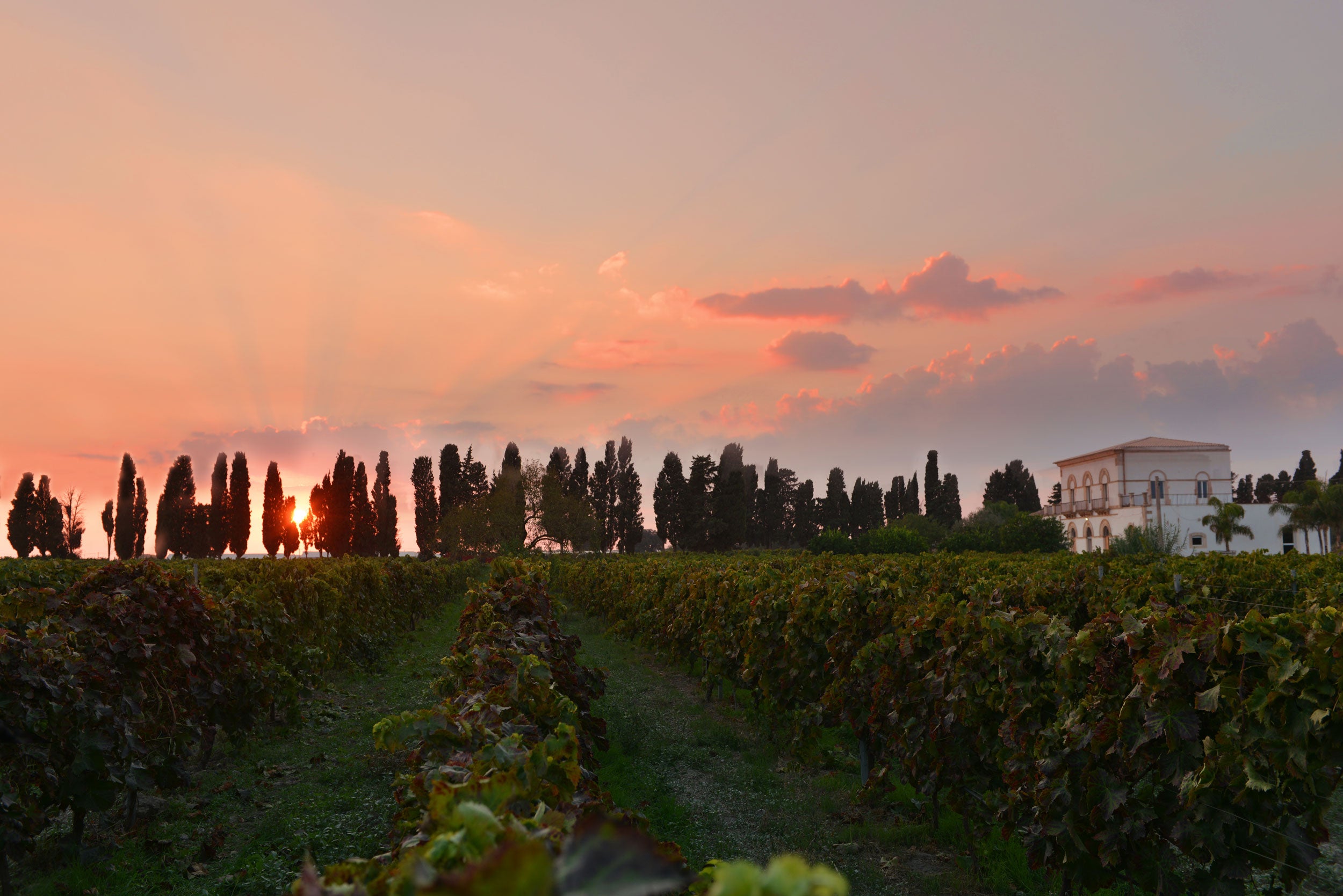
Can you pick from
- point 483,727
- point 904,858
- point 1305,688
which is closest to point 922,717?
point 904,858

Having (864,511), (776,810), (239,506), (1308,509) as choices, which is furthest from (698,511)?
(776,810)

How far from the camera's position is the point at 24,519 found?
6275 cm

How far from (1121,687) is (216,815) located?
6878 millimetres

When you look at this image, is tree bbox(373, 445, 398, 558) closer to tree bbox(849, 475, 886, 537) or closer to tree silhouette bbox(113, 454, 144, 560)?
tree silhouette bbox(113, 454, 144, 560)

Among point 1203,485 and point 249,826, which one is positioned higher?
point 1203,485

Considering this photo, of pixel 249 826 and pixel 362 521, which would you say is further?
pixel 362 521

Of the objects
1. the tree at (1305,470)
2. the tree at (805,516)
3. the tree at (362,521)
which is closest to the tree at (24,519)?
the tree at (362,521)

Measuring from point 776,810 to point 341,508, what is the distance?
73492 mm

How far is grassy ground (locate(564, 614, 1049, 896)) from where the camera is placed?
19.1 ft

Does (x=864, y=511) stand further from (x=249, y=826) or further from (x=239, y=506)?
(x=249, y=826)

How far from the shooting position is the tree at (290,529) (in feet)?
234

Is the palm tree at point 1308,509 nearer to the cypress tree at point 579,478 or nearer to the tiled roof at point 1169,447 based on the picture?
the tiled roof at point 1169,447

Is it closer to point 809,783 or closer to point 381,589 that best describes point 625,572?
point 381,589

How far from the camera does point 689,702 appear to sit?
12219 mm
